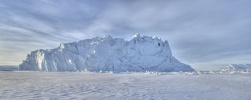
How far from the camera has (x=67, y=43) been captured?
50.7 m

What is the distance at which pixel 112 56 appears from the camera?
48156 millimetres

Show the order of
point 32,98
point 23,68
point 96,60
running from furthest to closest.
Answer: point 23,68 < point 96,60 < point 32,98

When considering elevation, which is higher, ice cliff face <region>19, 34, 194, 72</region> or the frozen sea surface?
ice cliff face <region>19, 34, 194, 72</region>

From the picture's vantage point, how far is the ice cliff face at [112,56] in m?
47.2

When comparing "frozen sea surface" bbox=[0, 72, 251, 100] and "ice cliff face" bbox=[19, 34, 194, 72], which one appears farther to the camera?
"ice cliff face" bbox=[19, 34, 194, 72]

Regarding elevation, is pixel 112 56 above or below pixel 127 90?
above

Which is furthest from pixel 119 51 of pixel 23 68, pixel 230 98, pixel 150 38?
pixel 230 98

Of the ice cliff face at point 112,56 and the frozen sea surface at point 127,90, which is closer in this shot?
the frozen sea surface at point 127,90

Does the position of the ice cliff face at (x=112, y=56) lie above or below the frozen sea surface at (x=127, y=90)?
above

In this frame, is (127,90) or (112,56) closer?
(127,90)

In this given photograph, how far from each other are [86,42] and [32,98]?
4418cm

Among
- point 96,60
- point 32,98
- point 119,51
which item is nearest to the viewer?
point 32,98

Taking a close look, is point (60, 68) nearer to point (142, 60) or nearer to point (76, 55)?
point (76, 55)

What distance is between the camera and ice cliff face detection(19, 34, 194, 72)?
47250mm
